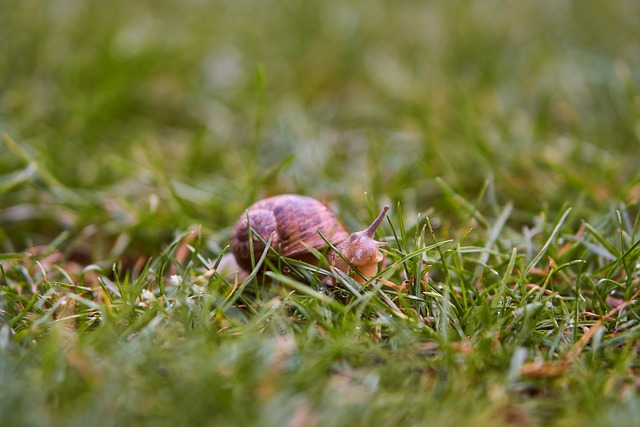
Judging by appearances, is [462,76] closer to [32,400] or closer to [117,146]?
[117,146]

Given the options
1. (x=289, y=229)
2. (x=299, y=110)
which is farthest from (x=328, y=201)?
(x=299, y=110)

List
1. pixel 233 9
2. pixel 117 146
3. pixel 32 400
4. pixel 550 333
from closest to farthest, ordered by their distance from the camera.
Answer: pixel 32 400 → pixel 550 333 → pixel 117 146 → pixel 233 9

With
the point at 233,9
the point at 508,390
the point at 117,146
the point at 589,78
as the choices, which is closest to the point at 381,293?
the point at 508,390

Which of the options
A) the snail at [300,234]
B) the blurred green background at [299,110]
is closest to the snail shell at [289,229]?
the snail at [300,234]

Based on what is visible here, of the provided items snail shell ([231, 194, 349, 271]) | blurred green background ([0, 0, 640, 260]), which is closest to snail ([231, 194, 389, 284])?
snail shell ([231, 194, 349, 271])

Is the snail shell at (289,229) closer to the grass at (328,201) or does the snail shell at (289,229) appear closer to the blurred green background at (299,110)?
the grass at (328,201)

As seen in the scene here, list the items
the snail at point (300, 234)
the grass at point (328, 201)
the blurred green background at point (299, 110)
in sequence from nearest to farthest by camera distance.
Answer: the grass at point (328, 201) → the snail at point (300, 234) → the blurred green background at point (299, 110)

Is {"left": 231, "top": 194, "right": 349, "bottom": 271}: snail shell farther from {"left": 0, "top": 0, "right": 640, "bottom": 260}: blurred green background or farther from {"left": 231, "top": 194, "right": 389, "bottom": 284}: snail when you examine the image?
{"left": 0, "top": 0, "right": 640, "bottom": 260}: blurred green background

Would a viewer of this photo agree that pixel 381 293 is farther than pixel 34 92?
No
